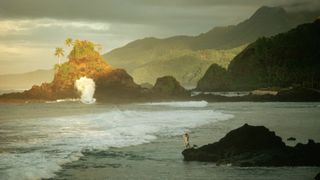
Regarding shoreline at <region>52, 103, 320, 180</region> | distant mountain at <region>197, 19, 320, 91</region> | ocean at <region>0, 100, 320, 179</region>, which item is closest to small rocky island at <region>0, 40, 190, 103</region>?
distant mountain at <region>197, 19, 320, 91</region>

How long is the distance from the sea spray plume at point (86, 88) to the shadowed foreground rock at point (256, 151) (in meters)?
95.9

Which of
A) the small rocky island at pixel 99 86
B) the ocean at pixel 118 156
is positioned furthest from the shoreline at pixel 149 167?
the small rocky island at pixel 99 86

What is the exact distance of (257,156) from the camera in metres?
24.5

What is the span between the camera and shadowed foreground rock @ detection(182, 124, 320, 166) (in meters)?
23.8

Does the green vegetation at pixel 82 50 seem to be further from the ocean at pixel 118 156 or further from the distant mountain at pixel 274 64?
the ocean at pixel 118 156

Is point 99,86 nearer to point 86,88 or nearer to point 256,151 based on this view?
point 86,88

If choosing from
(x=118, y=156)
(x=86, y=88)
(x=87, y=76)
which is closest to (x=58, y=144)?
(x=118, y=156)

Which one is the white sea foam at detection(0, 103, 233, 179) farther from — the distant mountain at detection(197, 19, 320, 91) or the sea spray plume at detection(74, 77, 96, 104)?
the distant mountain at detection(197, 19, 320, 91)

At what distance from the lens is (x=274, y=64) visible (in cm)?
17288

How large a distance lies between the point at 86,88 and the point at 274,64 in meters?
74.2

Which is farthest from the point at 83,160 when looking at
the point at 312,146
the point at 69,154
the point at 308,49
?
the point at 308,49

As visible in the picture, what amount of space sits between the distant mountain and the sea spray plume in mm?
55850

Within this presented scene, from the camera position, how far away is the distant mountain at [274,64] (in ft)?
530

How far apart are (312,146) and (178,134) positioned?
54.7 ft
